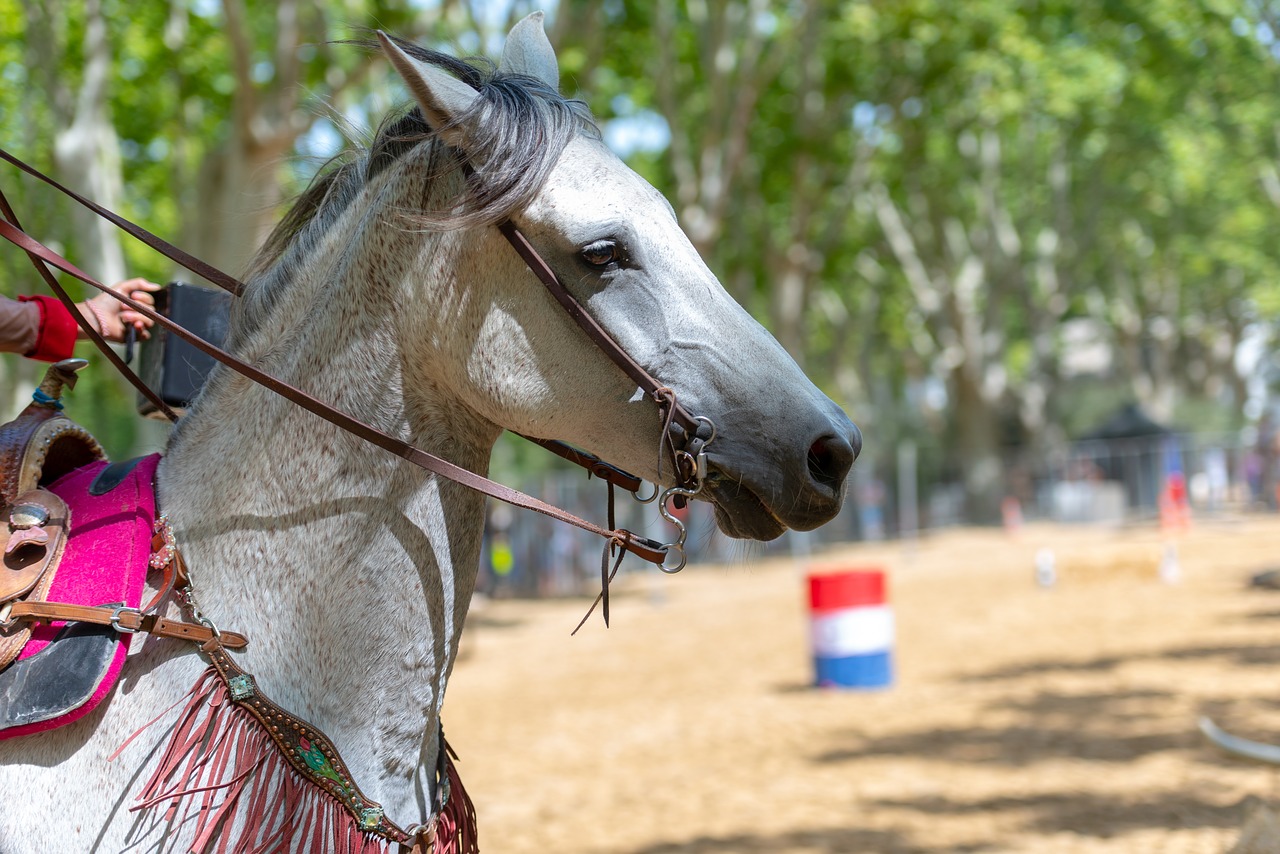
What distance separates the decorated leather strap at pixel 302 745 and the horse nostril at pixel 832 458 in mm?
965

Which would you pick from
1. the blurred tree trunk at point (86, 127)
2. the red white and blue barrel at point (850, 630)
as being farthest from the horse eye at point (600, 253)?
the blurred tree trunk at point (86, 127)

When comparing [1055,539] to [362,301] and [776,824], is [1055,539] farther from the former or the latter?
[362,301]

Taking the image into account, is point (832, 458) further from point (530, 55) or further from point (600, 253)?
point (530, 55)

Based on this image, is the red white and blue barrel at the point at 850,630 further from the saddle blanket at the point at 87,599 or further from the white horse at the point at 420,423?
the saddle blanket at the point at 87,599

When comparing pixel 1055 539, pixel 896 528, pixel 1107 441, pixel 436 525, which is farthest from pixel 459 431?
pixel 1107 441

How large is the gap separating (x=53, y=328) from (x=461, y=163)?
3.35 ft

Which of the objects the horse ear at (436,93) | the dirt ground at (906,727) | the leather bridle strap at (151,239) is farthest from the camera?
the dirt ground at (906,727)

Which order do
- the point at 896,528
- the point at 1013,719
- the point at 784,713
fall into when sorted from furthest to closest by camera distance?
the point at 896,528 → the point at 784,713 → the point at 1013,719

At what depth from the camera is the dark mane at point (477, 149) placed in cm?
191

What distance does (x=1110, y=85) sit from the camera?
70.6 feet

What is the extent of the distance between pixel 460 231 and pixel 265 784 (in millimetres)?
1014

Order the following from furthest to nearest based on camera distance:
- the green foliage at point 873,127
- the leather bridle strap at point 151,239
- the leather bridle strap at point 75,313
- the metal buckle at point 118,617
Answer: the green foliage at point 873,127 → the leather bridle strap at point 75,313 → the leather bridle strap at point 151,239 → the metal buckle at point 118,617

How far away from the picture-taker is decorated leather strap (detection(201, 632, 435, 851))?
1.95 metres

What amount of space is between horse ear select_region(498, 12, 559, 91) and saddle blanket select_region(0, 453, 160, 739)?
3.55ft
